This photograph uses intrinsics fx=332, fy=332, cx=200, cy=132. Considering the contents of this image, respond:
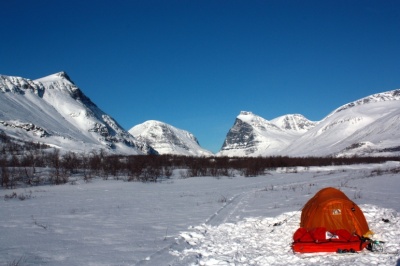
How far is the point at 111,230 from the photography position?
32.4 feet

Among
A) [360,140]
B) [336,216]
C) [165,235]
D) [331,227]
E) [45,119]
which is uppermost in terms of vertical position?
[45,119]

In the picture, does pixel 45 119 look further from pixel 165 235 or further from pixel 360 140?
pixel 165 235

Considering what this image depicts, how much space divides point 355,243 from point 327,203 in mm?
1384

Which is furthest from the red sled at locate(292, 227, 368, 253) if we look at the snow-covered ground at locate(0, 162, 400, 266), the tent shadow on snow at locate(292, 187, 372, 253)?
the snow-covered ground at locate(0, 162, 400, 266)

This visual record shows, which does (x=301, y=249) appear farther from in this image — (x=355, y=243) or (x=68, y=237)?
(x=68, y=237)

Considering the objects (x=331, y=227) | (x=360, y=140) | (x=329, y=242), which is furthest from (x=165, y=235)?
(x=360, y=140)

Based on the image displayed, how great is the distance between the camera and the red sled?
7602 millimetres

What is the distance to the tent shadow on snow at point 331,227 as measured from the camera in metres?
7.66

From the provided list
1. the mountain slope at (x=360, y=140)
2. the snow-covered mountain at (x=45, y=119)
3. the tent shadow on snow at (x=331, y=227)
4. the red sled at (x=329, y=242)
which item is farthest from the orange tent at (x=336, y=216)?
the mountain slope at (x=360, y=140)

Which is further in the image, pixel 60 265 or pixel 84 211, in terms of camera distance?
pixel 84 211

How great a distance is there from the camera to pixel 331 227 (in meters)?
8.50

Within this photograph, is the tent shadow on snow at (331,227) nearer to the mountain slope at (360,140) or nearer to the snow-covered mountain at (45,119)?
the snow-covered mountain at (45,119)

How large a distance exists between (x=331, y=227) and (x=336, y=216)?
336 mm

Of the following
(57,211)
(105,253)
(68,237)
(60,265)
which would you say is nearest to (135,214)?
(57,211)
